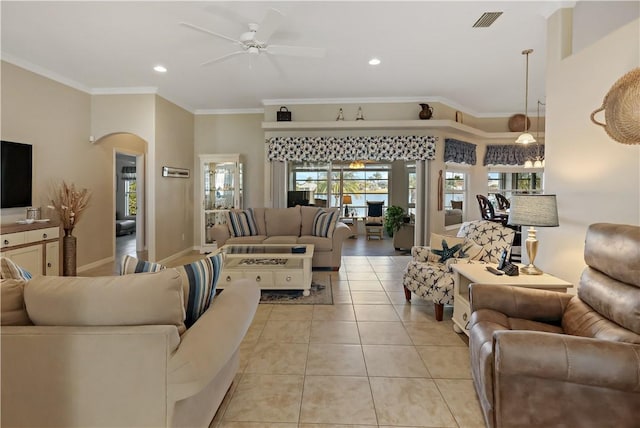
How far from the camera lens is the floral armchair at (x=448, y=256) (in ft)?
10.6

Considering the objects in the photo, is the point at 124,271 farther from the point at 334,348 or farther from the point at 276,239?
the point at 276,239

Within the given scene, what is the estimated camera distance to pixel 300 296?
13.4 ft

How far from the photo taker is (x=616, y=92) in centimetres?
211

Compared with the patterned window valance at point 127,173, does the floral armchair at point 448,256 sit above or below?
below

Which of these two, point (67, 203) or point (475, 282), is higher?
point (67, 203)

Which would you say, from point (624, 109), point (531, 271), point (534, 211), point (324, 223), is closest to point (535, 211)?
point (534, 211)

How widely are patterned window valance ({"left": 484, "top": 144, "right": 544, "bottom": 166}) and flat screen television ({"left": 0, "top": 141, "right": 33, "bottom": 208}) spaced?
7568 mm

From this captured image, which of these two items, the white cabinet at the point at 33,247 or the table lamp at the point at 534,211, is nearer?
the table lamp at the point at 534,211

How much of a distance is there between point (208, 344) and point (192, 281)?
384mm

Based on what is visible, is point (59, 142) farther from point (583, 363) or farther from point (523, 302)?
point (583, 363)

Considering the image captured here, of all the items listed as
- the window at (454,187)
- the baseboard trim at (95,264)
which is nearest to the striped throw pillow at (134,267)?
the baseboard trim at (95,264)

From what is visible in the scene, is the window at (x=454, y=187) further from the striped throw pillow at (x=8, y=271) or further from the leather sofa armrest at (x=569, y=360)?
the striped throw pillow at (x=8, y=271)

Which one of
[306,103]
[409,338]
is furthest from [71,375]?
[306,103]

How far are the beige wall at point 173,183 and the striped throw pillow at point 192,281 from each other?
4.23 meters
